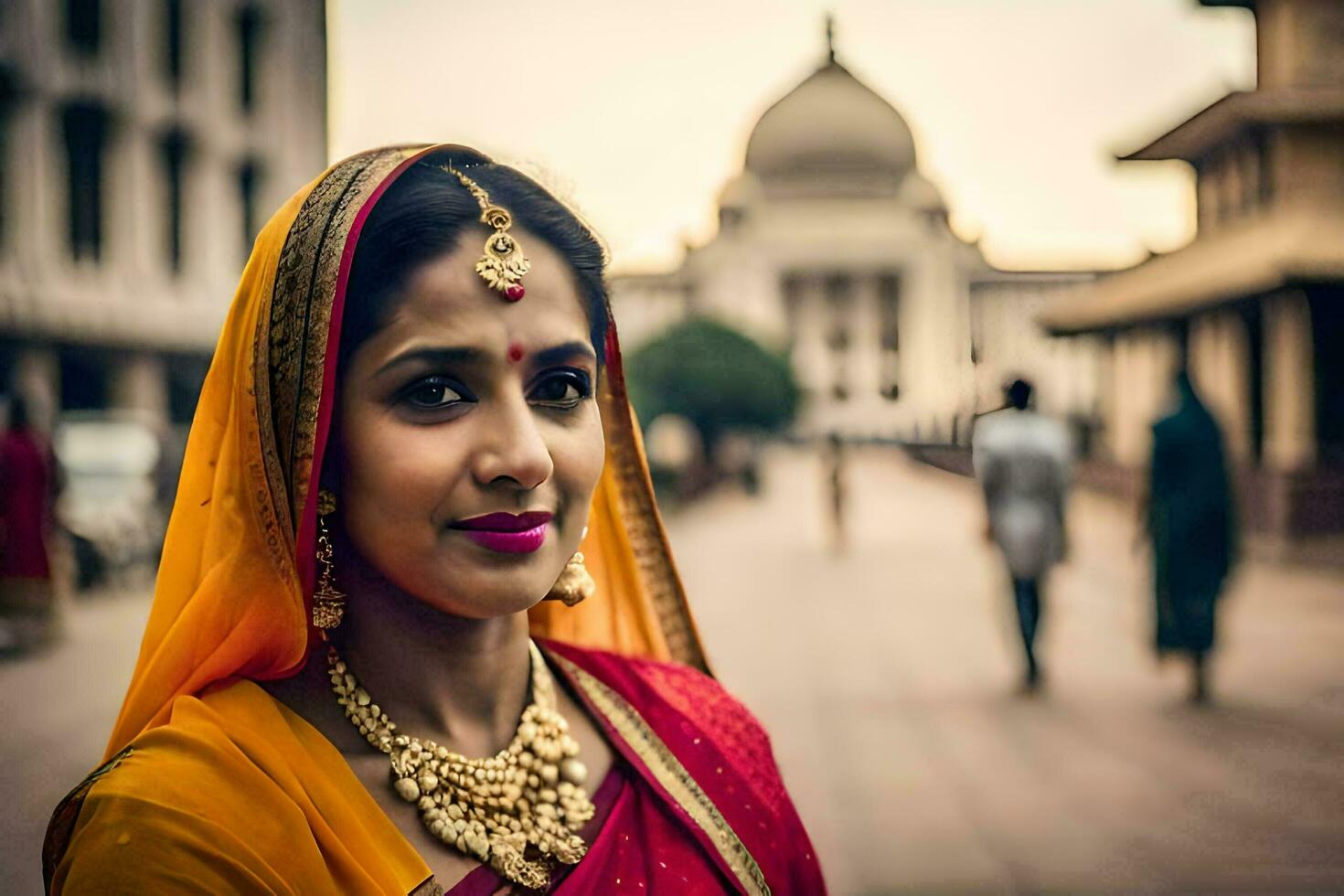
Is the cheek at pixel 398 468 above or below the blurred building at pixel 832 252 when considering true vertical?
below

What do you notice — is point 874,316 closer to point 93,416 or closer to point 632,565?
point 93,416

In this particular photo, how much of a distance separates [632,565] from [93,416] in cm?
1169

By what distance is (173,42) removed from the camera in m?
10.6

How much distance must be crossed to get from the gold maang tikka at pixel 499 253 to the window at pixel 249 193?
961 centimetres

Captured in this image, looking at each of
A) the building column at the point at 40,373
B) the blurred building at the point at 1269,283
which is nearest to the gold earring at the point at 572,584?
the blurred building at the point at 1269,283

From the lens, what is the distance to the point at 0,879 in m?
2.30

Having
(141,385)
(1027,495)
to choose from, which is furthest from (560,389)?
(141,385)

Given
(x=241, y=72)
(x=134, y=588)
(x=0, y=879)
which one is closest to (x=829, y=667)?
(x=0, y=879)

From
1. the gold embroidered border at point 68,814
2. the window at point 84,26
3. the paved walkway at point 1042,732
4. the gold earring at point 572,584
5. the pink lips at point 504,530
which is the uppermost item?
the window at point 84,26

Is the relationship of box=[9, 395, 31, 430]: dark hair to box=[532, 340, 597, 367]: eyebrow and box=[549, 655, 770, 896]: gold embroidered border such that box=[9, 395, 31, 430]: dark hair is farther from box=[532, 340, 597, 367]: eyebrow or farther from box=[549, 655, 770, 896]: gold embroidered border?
box=[532, 340, 597, 367]: eyebrow

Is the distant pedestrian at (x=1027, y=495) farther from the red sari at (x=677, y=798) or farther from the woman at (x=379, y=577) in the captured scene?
the woman at (x=379, y=577)

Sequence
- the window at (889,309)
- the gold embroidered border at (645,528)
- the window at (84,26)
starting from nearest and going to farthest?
the gold embroidered border at (645,528)
the window at (84,26)
the window at (889,309)

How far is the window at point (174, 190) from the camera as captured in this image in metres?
11.3

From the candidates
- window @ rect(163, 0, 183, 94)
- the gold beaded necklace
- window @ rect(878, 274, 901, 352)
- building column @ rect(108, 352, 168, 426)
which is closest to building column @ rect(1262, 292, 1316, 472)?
window @ rect(163, 0, 183, 94)
